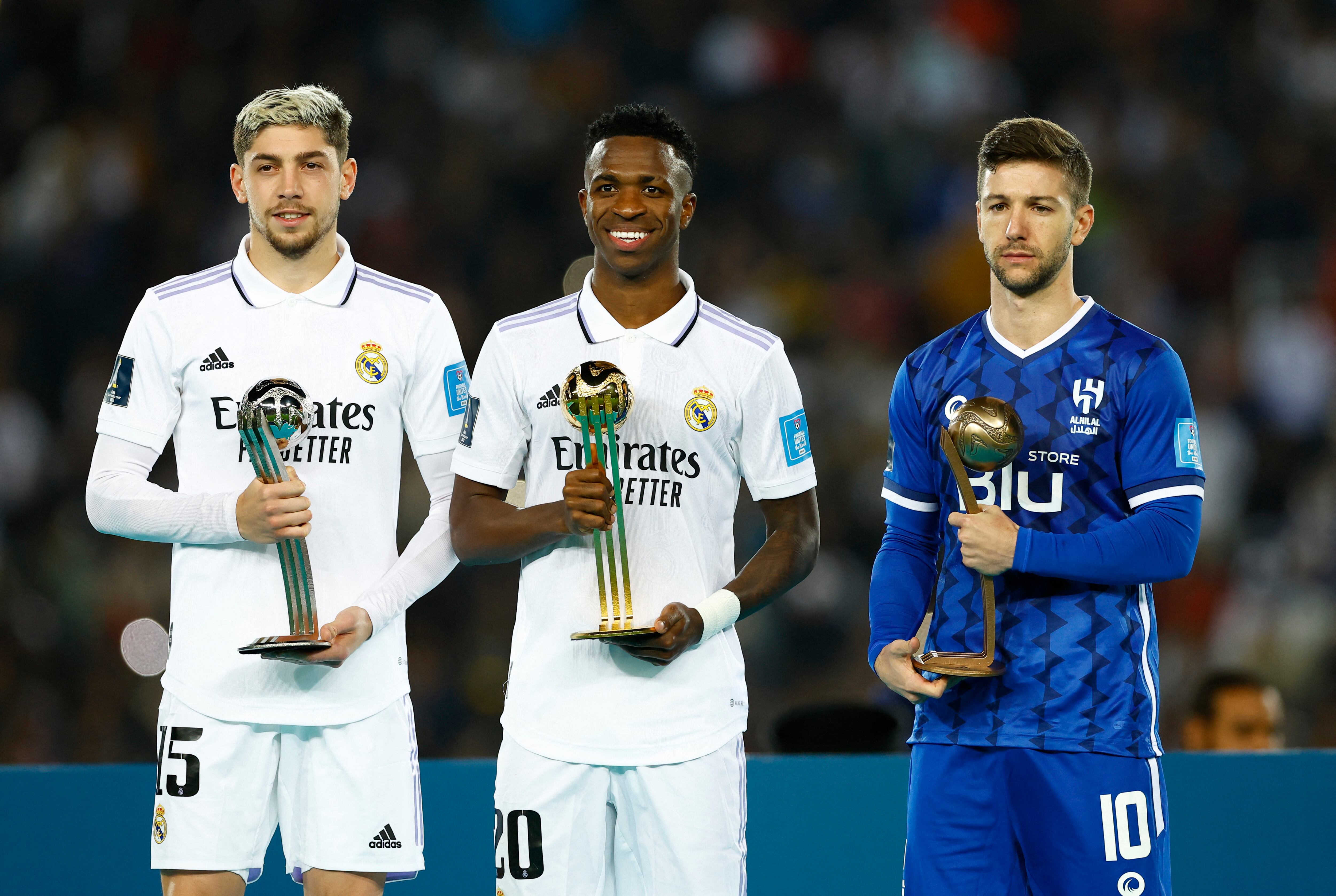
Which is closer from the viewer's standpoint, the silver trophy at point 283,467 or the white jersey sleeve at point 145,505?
the silver trophy at point 283,467

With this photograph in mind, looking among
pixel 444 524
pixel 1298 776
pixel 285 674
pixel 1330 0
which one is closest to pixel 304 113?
pixel 444 524

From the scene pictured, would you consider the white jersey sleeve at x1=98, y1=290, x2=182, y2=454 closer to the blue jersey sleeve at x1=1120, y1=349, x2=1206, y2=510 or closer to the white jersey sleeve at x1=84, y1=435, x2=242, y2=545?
the white jersey sleeve at x1=84, y1=435, x2=242, y2=545

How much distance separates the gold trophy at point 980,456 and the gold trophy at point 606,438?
0.61 m

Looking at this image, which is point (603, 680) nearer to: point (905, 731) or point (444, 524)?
point (444, 524)

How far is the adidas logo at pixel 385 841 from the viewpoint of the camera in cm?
332

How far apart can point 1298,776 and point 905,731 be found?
157cm

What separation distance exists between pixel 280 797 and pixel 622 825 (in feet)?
2.51

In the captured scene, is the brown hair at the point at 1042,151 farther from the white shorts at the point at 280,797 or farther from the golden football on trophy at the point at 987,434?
the white shorts at the point at 280,797

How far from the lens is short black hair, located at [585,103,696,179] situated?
3.34 metres

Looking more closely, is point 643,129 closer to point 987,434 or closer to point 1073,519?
point 987,434

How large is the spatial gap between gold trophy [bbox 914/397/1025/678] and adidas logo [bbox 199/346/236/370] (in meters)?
1.60

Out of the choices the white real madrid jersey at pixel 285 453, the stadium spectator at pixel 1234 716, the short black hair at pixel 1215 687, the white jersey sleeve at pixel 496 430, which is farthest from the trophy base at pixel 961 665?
the short black hair at pixel 1215 687

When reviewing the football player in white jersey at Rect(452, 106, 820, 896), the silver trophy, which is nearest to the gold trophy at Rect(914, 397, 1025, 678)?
the football player in white jersey at Rect(452, 106, 820, 896)

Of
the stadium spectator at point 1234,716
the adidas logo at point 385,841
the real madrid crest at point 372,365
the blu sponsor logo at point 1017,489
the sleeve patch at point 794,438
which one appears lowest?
the adidas logo at point 385,841
